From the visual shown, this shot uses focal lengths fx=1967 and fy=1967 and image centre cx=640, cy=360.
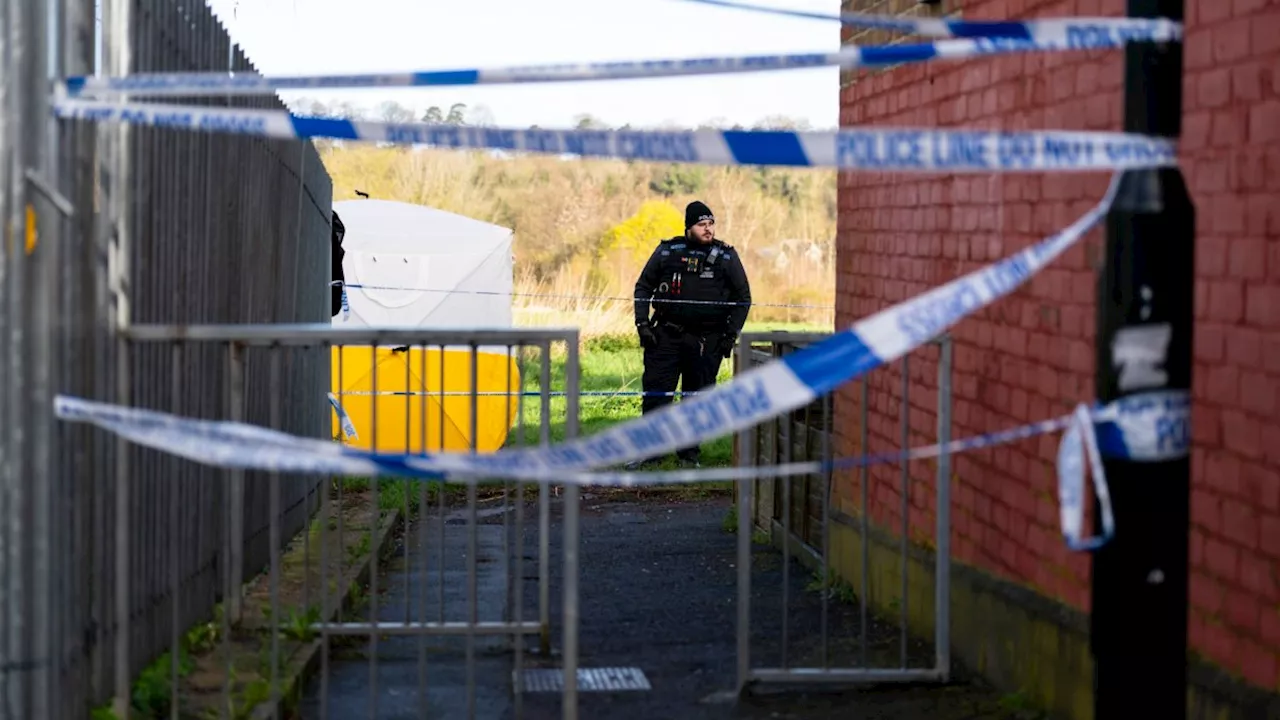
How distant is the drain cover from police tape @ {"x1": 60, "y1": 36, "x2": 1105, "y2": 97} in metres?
2.99

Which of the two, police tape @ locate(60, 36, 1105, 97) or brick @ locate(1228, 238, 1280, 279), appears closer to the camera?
police tape @ locate(60, 36, 1105, 97)

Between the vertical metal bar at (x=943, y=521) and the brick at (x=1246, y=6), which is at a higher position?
the brick at (x=1246, y=6)

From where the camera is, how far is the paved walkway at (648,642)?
6852mm

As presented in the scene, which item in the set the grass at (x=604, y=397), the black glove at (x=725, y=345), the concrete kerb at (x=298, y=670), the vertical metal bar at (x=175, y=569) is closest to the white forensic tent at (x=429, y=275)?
the grass at (x=604, y=397)

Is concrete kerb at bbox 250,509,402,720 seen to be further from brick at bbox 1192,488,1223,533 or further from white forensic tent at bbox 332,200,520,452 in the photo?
white forensic tent at bbox 332,200,520,452

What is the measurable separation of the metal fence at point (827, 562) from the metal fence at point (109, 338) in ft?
6.24

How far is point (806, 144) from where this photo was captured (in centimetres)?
401

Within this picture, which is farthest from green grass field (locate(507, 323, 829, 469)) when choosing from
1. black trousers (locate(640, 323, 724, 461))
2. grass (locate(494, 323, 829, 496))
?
black trousers (locate(640, 323, 724, 461))

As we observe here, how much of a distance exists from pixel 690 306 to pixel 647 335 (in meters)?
0.44

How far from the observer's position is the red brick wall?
5.12 m

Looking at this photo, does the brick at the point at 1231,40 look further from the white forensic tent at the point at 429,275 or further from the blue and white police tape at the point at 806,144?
the white forensic tent at the point at 429,275

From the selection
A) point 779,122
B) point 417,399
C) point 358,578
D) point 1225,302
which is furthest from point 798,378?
point 779,122

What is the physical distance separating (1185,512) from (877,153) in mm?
927

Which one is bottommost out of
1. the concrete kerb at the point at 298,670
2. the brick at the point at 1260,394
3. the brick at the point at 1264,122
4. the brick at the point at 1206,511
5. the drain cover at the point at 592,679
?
the drain cover at the point at 592,679
